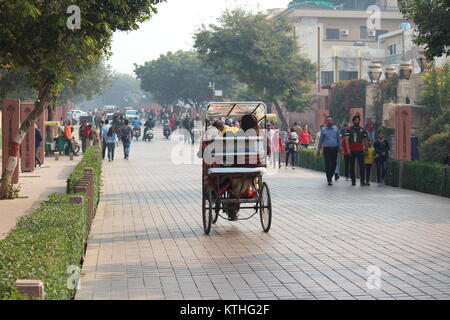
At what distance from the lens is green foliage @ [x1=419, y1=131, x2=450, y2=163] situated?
24.6 metres

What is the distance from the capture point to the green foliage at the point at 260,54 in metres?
52.8

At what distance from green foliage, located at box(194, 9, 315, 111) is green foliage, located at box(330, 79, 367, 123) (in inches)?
143

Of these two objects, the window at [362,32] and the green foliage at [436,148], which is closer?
the green foliage at [436,148]

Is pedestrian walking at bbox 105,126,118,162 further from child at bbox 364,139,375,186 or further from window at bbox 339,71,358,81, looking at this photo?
window at bbox 339,71,358,81

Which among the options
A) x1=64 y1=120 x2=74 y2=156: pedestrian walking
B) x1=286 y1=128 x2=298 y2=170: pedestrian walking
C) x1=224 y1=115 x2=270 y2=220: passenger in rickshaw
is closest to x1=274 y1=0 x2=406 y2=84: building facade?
x1=64 y1=120 x2=74 y2=156: pedestrian walking

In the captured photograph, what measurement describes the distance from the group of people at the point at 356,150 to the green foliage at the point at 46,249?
424 inches

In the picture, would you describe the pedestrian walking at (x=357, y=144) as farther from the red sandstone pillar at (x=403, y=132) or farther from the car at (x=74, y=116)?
the car at (x=74, y=116)

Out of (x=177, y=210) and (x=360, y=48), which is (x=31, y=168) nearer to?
(x=177, y=210)

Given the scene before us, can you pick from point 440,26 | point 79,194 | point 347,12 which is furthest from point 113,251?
point 347,12

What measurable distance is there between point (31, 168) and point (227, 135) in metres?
14.1

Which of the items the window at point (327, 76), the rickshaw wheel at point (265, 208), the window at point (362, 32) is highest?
the window at point (362, 32)

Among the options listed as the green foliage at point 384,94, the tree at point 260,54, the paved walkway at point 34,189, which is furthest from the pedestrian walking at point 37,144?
the tree at point 260,54

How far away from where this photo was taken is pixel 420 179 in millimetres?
18672

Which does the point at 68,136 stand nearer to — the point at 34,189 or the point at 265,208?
the point at 34,189
